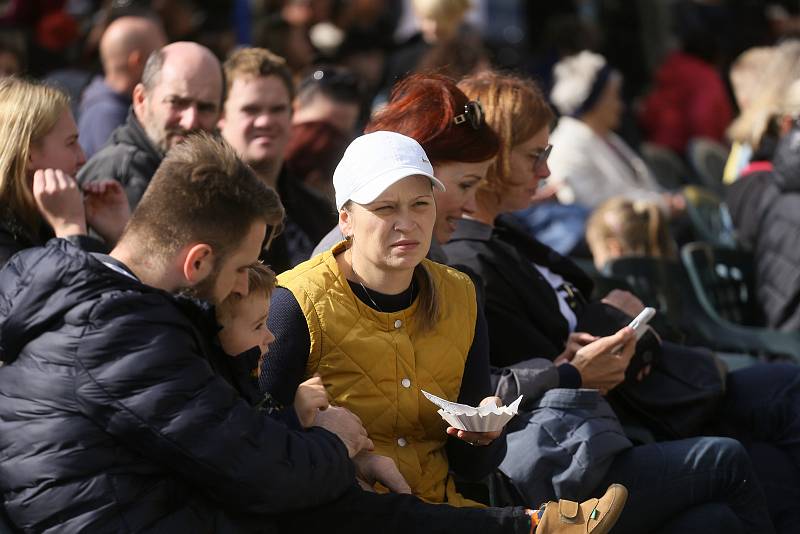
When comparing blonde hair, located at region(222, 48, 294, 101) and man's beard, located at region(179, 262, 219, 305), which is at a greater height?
man's beard, located at region(179, 262, 219, 305)

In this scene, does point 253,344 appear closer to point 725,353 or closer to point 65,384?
point 65,384

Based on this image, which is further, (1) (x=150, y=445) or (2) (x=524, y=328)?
(2) (x=524, y=328)

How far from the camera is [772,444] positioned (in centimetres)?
449

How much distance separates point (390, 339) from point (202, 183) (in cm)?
76

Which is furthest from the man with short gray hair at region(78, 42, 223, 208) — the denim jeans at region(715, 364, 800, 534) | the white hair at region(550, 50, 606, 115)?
the white hair at region(550, 50, 606, 115)

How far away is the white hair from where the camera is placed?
7840 millimetres

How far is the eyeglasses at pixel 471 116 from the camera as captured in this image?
383 cm

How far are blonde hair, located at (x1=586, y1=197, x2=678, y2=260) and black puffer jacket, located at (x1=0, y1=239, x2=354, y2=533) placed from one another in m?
3.51

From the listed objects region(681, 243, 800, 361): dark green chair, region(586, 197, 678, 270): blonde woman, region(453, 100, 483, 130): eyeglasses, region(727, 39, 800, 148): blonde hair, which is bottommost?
region(681, 243, 800, 361): dark green chair

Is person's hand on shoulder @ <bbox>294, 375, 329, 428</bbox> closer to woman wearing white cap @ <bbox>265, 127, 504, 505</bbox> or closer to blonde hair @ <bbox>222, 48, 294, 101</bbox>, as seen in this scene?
woman wearing white cap @ <bbox>265, 127, 504, 505</bbox>

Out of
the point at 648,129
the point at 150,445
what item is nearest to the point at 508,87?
the point at 150,445

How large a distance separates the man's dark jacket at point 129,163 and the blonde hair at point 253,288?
161 centimetres

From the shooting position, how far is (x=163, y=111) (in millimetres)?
4891

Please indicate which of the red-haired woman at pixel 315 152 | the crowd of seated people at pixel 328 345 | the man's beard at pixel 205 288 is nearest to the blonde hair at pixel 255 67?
the crowd of seated people at pixel 328 345
